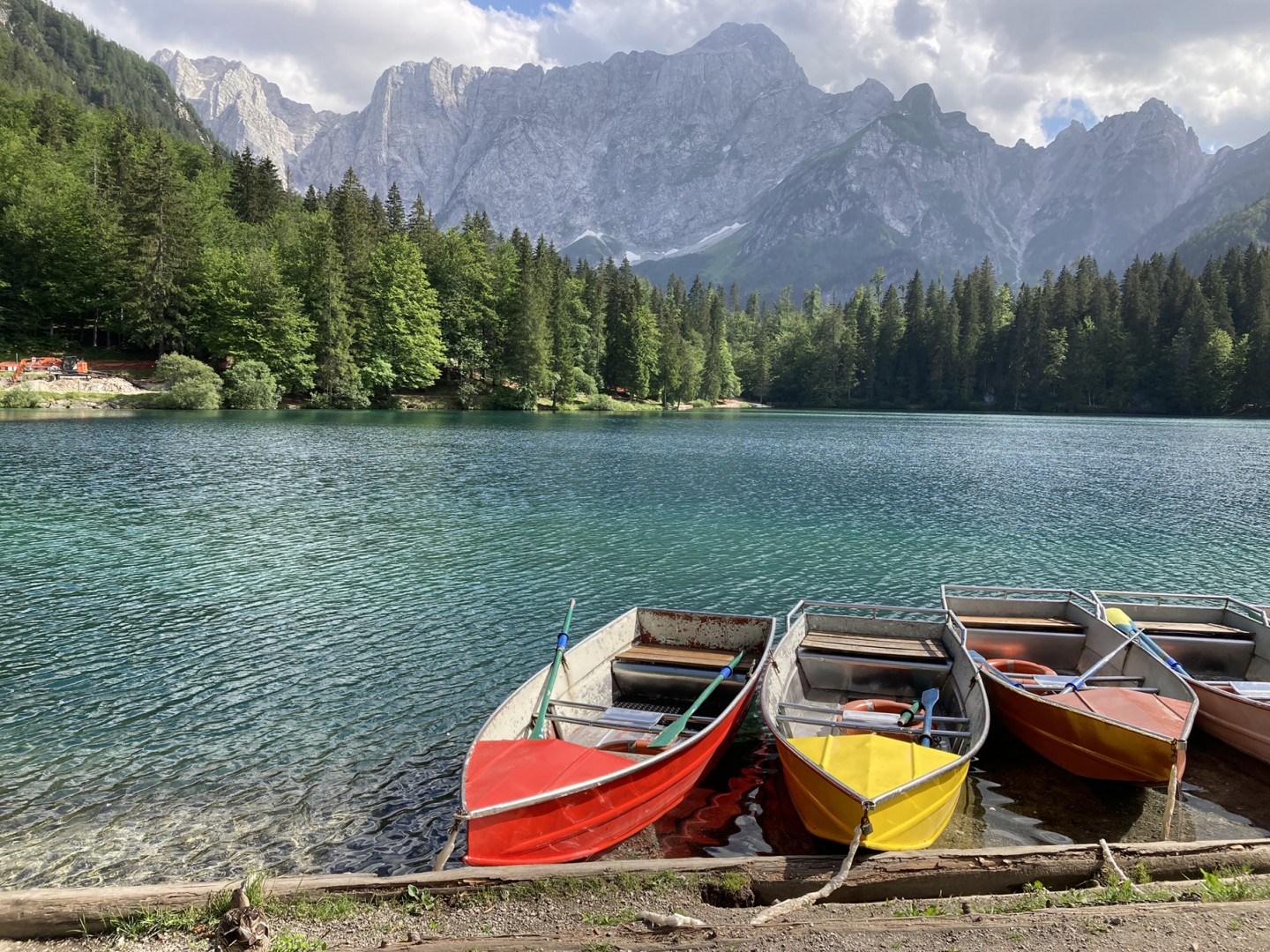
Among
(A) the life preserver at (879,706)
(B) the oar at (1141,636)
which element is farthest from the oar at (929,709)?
(B) the oar at (1141,636)

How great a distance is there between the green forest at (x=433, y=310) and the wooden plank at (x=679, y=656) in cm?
7790

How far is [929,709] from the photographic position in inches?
444

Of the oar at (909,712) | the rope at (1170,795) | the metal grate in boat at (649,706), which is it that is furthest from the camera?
the metal grate in boat at (649,706)

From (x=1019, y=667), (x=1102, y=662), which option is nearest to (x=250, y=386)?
(x=1019, y=667)

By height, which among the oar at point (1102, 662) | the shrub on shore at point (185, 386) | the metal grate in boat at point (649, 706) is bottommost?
the metal grate in boat at point (649, 706)

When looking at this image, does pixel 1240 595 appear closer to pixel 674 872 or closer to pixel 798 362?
pixel 674 872

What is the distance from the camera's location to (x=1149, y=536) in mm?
29188

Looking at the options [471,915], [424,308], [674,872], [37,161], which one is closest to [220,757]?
[471,915]

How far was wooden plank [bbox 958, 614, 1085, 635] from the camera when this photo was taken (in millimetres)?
15086

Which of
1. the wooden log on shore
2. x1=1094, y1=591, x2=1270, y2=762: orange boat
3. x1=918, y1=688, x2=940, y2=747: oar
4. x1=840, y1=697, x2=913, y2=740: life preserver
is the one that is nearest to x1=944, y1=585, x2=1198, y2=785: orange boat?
x1=1094, y1=591, x2=1270, y2=762: orange boat

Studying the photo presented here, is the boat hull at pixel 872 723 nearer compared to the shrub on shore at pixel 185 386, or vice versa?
the boat hull at pixel 872 723

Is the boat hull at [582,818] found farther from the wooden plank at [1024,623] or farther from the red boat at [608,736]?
the wooden plank at [1024,623]

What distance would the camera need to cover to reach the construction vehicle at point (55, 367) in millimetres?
68312

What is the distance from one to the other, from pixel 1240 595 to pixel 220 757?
27.1 metres
